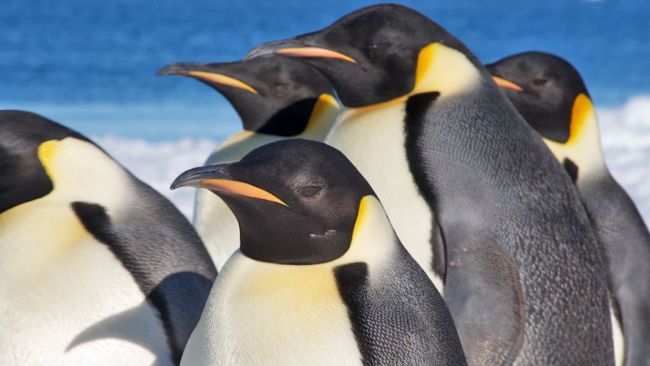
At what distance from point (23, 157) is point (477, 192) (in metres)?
1.41

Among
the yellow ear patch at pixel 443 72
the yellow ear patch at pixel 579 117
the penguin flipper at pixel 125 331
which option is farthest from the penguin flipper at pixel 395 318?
the yellow ear patch at pixel 579 117

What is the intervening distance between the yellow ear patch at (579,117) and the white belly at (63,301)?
270 cm

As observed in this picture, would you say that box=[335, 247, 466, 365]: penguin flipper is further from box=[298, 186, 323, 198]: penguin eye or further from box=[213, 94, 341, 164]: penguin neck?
box=[213, 94, 341, 164]: penguin neck

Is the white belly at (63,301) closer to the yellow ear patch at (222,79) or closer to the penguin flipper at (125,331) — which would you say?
the penguin flipper at (125,331)

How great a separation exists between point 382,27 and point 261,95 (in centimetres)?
138

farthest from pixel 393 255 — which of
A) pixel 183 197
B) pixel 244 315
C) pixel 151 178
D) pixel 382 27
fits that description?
pixel 151 178

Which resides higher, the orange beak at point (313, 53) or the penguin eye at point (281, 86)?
the orange beak at point (313, 53)

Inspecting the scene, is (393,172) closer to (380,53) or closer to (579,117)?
(380,53)

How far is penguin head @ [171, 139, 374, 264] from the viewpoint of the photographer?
2.69m

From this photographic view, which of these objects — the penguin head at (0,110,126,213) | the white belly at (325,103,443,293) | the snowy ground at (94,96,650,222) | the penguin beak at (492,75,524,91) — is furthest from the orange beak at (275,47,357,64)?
the snowy ground at (94,96,650,222)

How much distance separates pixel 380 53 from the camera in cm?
402

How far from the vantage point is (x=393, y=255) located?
276 cm

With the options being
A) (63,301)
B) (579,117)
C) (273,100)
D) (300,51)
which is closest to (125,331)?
(63,301)

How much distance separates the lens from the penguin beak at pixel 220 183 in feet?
8.56
